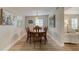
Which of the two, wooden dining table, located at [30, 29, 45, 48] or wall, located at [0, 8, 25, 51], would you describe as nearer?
wall, located at [0, 8, 25, 51]

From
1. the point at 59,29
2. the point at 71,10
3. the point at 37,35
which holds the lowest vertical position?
the point at 37,35

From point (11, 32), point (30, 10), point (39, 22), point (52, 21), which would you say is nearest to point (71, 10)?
point (52, 21)

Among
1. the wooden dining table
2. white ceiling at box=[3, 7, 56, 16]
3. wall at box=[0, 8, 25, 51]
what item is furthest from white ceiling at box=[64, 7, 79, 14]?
wall at box=[0, 8, 25, 51]

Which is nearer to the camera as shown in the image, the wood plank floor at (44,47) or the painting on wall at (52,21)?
the wood plank floor at (44,47)

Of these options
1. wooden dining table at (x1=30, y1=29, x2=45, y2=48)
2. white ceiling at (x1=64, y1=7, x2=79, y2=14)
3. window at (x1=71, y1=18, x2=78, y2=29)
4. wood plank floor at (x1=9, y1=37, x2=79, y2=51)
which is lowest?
wood plank floor at (x1=9, y1=37, x2=79, y2=51)

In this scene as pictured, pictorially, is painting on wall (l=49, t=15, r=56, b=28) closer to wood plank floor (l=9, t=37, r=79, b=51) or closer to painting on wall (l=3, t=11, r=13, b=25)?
wood plank floor (l=9, t=37, r=79, b=51)

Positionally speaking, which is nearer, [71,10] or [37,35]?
[71,10]

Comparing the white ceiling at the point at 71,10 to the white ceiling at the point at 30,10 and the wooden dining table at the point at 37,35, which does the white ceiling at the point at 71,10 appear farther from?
the wooden dining table at the point at 37,35

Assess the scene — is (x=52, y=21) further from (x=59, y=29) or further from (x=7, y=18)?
(x=7, y=18)

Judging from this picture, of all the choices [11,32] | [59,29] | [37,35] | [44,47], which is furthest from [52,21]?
[11,32]

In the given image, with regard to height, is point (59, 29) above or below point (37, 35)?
above

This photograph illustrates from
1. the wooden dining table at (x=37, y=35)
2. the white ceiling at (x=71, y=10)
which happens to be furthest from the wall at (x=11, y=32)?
the white ceiling at (x=71, y=10)

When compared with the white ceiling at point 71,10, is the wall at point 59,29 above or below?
below

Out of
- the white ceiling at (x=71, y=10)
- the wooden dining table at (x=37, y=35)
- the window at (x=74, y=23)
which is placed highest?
the white ceiling at (x=71, y=10)
